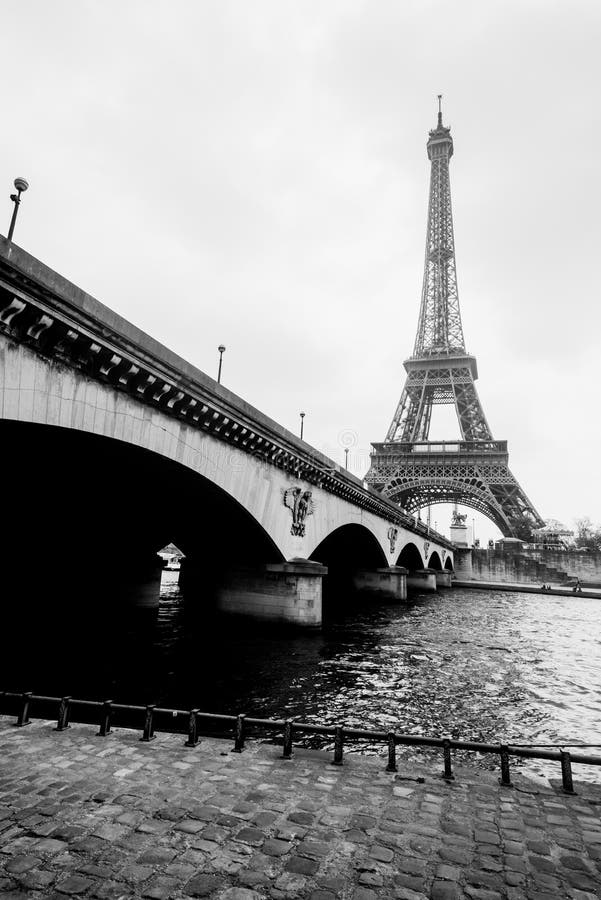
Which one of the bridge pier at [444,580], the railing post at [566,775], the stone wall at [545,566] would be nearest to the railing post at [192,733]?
the railing post at [566,775]

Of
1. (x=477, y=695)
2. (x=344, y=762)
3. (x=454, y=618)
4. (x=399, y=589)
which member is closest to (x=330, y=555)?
(x=399, y=589)

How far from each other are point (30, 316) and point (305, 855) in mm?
9038

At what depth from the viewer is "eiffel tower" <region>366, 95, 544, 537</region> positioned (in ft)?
228

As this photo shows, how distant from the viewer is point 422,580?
5356 centimetres

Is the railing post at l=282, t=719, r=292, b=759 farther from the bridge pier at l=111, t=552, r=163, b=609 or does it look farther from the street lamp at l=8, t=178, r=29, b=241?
the bridge pier at l=111, t=552, r=163, b=609

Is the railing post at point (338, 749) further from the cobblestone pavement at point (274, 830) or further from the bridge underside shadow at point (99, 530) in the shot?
the bridge underside shadow at point (99, 530)

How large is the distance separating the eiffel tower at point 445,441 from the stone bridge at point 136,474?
40.7m

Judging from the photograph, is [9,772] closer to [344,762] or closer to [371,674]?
[344,762]

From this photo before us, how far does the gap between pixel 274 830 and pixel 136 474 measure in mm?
12680

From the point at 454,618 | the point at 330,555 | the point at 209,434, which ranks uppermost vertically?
the point at 209,434

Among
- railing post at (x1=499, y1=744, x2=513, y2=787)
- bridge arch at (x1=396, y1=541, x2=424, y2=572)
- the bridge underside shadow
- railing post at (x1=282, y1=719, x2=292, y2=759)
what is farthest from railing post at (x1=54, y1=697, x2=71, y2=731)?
bridge arch at (x1=396, y1=541, x2=424, y2=572)

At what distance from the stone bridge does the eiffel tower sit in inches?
1604

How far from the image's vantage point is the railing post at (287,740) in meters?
6.58

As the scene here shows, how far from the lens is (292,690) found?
12594mm
